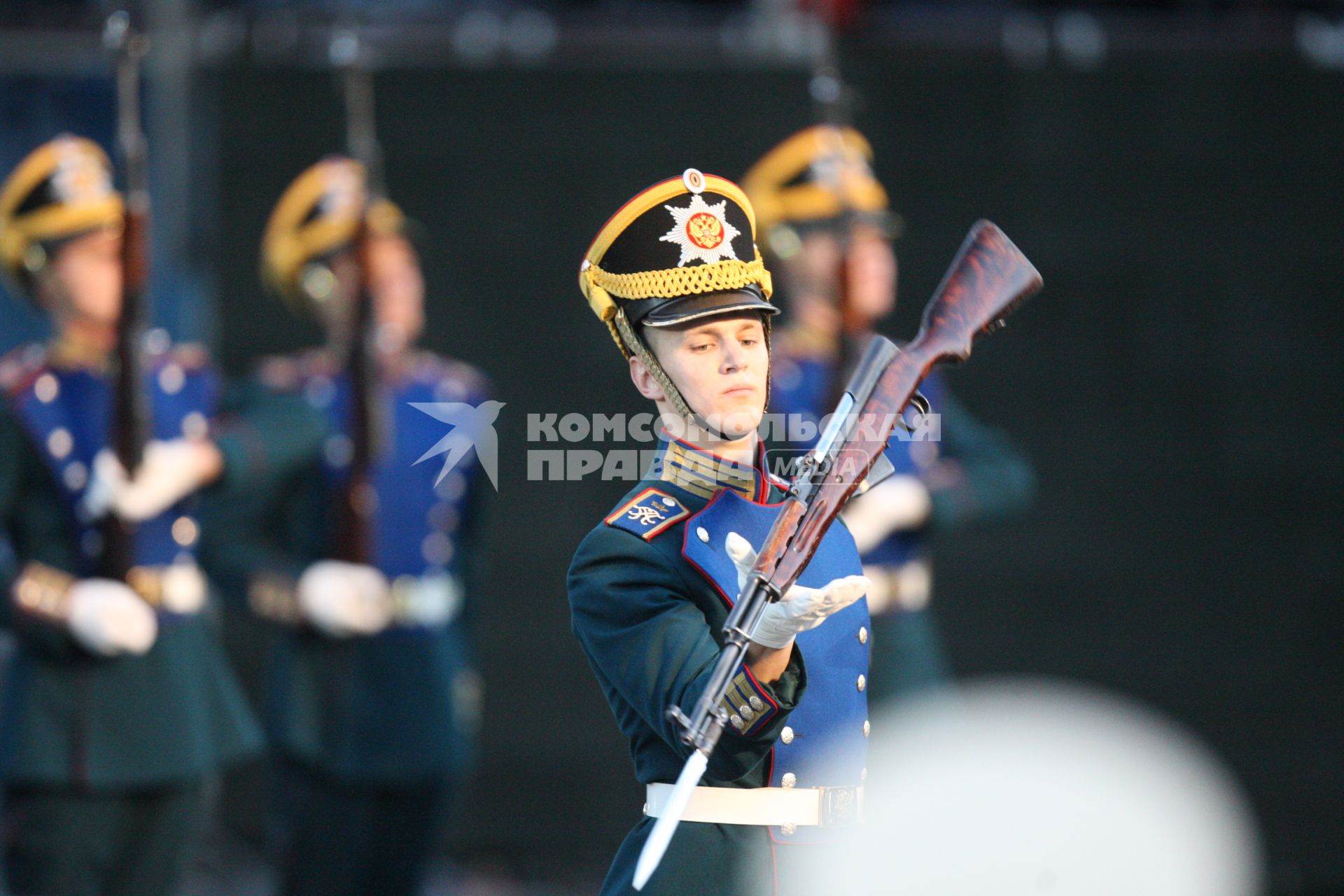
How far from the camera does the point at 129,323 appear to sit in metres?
3.91

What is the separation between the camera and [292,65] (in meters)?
5.60

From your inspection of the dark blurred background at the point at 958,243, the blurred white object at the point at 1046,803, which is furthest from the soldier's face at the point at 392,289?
the blurred white object at the point at 1046,803

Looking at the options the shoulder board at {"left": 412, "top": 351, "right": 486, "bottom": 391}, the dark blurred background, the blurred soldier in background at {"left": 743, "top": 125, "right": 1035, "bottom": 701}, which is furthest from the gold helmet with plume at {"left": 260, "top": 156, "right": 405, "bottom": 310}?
the blurred soldier in background at {"left": 743, "top": 125, "right": 1035, "bottom": 701}

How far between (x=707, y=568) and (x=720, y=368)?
246mm

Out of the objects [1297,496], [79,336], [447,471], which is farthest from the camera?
[1297,496]

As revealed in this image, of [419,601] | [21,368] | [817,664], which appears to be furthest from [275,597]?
[817,664]

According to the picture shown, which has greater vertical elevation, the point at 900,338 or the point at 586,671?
the point at 900,338

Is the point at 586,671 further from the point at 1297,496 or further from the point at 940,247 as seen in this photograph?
the point at 1297,496

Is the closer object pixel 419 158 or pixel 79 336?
pixel 79 336

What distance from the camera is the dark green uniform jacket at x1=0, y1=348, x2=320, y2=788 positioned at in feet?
12.4

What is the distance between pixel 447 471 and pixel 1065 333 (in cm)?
202

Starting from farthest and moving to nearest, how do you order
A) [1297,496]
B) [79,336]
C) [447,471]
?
[1297,496], [447,471], [79,336]

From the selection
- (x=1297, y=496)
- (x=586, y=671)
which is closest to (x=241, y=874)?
(x=586, y=671)

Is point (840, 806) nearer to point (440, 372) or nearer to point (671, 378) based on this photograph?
point (671, 378)
